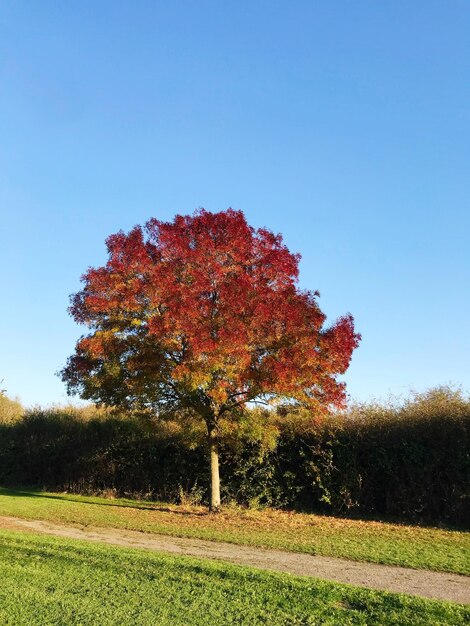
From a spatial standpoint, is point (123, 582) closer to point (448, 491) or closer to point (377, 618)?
point (377, 618)

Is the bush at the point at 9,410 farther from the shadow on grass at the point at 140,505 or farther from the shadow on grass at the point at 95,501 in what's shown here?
the shadow on grass at the point at 95,501

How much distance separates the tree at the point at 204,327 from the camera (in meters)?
15.0

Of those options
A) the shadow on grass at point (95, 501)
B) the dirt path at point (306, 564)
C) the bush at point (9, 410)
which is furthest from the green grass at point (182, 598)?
the bush at point (9, 410)

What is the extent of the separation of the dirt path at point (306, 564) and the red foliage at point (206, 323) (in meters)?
4.09

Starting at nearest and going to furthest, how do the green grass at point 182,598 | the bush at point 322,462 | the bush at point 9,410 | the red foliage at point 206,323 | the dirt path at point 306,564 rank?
the green grass at point 182,598, the dirt path at point 306,564, the red foliage at point 206,323, the bush at point 322,462, the bush at point 9,410

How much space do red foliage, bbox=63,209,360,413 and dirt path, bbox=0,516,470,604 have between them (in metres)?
4.09

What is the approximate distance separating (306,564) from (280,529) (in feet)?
15.1

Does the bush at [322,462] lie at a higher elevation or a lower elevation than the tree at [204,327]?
lower

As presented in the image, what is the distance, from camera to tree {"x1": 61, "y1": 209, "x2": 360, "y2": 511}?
15008 millimetres

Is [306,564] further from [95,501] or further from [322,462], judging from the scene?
[95,501]

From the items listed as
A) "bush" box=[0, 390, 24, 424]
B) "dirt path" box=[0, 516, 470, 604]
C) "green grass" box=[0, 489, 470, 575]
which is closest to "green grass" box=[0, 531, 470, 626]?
"dirt path" box=[0, 516, 470, 604]

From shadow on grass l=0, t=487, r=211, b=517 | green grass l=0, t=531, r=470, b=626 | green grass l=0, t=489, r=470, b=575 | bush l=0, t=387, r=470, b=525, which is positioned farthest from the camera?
shadow on grass l=0, t=487, r=211, b=517

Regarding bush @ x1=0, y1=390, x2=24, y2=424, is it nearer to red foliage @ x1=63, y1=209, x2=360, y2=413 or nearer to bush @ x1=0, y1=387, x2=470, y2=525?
bush @ x1=0, y1=387, x2=470, y2=525

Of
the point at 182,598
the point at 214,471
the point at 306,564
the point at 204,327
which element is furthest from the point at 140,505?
the point at 182,598
